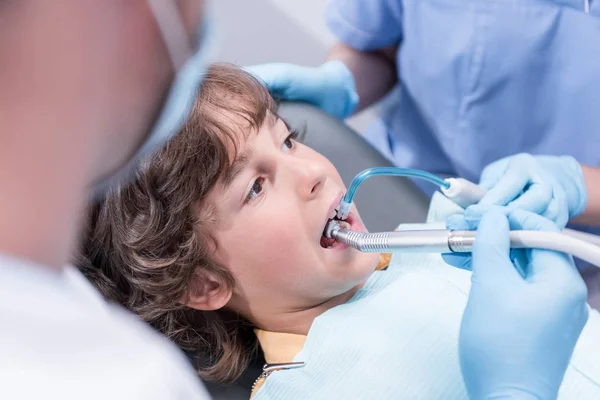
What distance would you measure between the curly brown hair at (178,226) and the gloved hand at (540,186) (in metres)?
0.45

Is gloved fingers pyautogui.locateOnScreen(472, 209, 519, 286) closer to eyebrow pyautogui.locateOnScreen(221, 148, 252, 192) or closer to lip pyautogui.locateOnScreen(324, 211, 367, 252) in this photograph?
lip pyautogui.locateOnScreen(324, 211, 367, 252)

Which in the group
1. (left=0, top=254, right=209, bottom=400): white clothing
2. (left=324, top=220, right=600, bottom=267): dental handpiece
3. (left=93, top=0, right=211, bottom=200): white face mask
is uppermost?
(left=93, top=0, right=211, bottom=200): white face mask

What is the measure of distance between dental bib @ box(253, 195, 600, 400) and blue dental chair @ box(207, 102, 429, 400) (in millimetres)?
288

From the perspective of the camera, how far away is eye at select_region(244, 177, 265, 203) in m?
1.12

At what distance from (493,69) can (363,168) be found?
0.35 meters

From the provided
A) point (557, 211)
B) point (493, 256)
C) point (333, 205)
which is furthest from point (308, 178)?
point (557, 211)

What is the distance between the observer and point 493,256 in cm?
90

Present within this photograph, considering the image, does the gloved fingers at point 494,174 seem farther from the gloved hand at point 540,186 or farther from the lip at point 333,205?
the lip at point 333,205

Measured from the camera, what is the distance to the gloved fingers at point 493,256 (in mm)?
897

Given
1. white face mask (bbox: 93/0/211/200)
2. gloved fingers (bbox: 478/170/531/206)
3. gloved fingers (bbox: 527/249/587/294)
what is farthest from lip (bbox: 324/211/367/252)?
white face mask (bbox: 93/0/211/200)

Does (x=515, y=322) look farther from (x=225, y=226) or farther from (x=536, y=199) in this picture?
(x=225, y=226)

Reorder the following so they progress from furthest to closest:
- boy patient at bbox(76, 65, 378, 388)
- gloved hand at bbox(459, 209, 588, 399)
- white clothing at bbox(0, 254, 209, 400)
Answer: boy patient at bbox(76, 65, 378, 388) → gloved hand at bbox(459, 209, 588, 399) → white clothing at bbox(0, 254, 209, 400)

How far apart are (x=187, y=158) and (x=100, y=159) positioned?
561 mm

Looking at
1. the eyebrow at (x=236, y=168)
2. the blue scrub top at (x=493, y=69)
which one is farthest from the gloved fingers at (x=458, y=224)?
the blue scrub top at (x=493, y=69)
